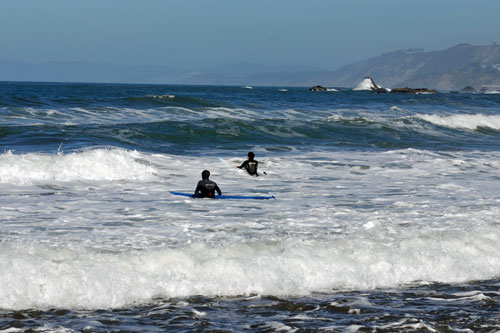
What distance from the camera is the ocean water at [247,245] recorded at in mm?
6855

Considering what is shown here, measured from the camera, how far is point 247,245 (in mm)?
9156

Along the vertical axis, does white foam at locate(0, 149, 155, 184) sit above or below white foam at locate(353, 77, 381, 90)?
below

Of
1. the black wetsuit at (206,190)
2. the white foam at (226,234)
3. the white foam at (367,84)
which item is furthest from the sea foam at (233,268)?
the white foam at (367,84)

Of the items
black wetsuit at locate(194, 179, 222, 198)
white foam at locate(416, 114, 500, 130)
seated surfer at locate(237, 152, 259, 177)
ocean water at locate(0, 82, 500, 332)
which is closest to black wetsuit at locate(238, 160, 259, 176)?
seated surfer at locate(237, 152, 259, 177)

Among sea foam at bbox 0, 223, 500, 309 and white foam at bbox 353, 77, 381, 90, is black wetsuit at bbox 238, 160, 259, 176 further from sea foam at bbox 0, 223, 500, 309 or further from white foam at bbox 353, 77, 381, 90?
white foam at bbox 353, 77, 381, 90

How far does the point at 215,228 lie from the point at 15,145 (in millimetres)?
13532

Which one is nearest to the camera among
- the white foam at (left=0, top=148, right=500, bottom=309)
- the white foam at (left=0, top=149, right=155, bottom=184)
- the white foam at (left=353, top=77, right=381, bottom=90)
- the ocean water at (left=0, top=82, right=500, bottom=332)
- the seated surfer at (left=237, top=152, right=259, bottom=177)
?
the ocean water at (left=0, top=82, right=500, bottom=332)

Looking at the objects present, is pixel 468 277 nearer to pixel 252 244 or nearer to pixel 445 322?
pixel 445 322

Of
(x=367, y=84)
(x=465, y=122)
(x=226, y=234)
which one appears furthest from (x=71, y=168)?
(x=367, y=84)

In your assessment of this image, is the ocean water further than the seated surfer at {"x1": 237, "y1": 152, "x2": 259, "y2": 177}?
No

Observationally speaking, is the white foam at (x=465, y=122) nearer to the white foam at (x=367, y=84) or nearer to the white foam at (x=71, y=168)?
the white foam at (x=71, y=168)

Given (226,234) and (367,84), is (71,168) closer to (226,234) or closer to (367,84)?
(226,234)

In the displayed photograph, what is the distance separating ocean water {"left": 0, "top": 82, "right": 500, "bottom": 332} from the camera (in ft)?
22.5

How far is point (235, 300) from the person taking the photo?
740cm
